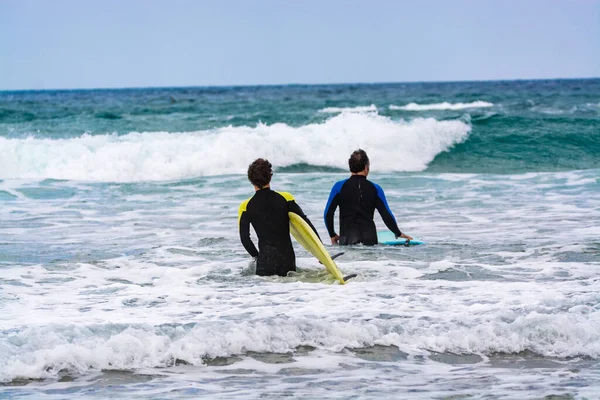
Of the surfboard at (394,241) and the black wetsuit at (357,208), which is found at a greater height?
the black wetsuit at (357,208)

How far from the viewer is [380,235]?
1015 cm

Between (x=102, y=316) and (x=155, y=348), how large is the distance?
954 mm

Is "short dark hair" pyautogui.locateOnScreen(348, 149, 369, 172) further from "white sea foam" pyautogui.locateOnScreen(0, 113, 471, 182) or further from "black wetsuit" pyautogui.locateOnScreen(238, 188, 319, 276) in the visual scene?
"white sea foam" pyautogui.locateOnScreen(0, 113, 471, 182)

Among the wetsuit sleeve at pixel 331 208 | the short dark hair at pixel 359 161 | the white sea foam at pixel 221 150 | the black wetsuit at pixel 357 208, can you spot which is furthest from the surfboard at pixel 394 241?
the white sea foam at pixel 221 150

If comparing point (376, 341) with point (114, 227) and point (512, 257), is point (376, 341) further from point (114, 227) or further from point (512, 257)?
point (114, 227)

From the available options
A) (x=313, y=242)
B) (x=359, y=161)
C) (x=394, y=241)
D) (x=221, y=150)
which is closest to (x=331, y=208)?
(x=359, y=161)

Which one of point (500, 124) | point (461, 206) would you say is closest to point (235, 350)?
point (461, 206)

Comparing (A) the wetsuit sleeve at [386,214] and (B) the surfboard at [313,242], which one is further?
(A) the wetsuit sleeve at [386,214]

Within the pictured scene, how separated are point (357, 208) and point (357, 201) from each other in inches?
3.9

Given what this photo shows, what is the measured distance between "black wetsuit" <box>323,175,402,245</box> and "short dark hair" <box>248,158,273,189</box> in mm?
1442

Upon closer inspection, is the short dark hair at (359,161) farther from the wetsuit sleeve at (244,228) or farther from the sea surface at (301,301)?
the wetsuit sleeve at (244,228)

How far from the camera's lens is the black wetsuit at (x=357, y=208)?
9.02 m

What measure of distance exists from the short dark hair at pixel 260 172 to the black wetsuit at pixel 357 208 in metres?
1.44

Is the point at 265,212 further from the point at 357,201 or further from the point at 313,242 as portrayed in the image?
the point at 357,201
